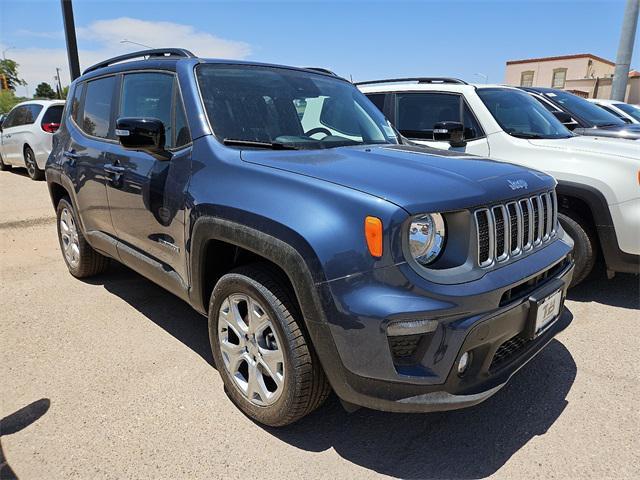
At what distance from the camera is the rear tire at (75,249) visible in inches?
173

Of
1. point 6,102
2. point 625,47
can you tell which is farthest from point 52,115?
point 6,102

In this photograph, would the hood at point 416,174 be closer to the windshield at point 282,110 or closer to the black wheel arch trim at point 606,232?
the windshield at point 282,110

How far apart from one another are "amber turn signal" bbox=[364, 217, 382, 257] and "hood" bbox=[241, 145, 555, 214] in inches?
Answer: 4.8

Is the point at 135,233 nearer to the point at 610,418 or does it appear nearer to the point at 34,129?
the point at 610,418

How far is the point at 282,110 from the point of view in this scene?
3023mm

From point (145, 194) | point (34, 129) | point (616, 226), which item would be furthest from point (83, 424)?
point (34, 129)

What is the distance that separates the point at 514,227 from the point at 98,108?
134 inches

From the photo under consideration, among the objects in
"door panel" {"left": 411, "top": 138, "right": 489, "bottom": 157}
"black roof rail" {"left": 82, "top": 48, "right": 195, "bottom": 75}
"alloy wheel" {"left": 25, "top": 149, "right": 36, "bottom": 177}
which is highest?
"black roof rail" {"left": 82, "top": 48, "right": 195, "bottom": 75}

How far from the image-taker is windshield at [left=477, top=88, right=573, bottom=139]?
4.89m

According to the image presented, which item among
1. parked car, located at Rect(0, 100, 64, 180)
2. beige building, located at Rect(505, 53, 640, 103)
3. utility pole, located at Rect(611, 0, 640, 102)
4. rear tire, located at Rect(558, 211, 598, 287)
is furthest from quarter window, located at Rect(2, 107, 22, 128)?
beige building, located at Rect(505, 53, 640, 103)

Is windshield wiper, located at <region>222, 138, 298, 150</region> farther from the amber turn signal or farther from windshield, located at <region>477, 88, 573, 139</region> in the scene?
windshield, located at <region>477, 88, 573, 139</region>

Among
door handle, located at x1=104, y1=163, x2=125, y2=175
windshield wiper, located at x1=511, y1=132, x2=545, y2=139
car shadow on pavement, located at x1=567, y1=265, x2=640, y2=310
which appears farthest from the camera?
windshield wiper, located at x1=511, y1=132, x2=545, y2=139

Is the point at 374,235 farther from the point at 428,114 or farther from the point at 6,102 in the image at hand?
the point at 6,102

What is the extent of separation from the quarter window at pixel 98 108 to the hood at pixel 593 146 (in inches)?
150
